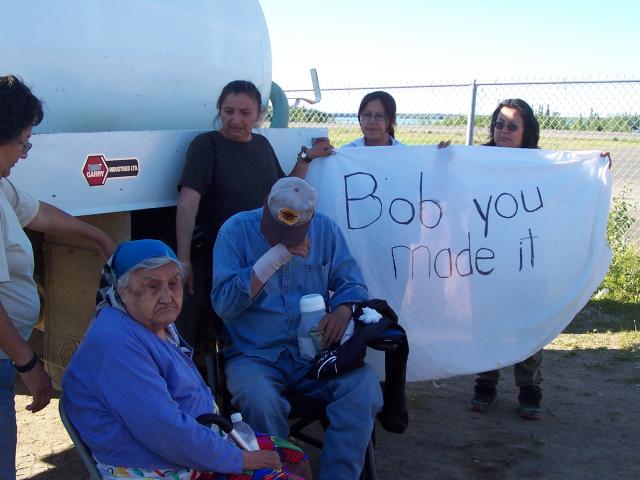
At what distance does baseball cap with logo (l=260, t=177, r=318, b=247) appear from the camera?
2.82 m

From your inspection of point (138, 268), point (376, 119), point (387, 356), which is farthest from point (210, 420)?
point (376, 119)

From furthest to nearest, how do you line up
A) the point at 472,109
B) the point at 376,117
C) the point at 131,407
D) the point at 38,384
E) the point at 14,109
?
the point at 472,109 → the point at 376,117 → the point at 38,384 → the point at 14,109 → the point at 131,407

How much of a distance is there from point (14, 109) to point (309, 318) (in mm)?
1366

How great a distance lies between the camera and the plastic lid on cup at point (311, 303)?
294 cm

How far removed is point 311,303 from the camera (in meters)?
2.94

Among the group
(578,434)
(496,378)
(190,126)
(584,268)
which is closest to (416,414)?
(496,378)

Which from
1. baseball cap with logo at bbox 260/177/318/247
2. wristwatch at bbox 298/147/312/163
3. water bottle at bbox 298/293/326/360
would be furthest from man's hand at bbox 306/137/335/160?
water bottle at bbox 298/293/326/360

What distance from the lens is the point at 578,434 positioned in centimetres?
397

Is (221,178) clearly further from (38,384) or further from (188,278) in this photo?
(38,384)

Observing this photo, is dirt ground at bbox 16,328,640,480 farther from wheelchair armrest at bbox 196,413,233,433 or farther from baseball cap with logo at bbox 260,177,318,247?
wheelchair armrest at bbox 196,413,233,433

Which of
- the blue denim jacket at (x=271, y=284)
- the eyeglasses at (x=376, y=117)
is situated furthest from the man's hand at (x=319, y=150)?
the blue denim jacket at (x=271, y=284)

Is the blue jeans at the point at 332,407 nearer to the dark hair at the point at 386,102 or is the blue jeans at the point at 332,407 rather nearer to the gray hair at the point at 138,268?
the gray hair at the point at 138,268

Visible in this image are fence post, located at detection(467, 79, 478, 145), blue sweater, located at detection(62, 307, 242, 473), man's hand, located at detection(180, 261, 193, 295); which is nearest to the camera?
blue sweater, located at detection(62, 307, 242, 473)

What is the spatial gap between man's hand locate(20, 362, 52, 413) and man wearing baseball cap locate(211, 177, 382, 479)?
0.77 m
